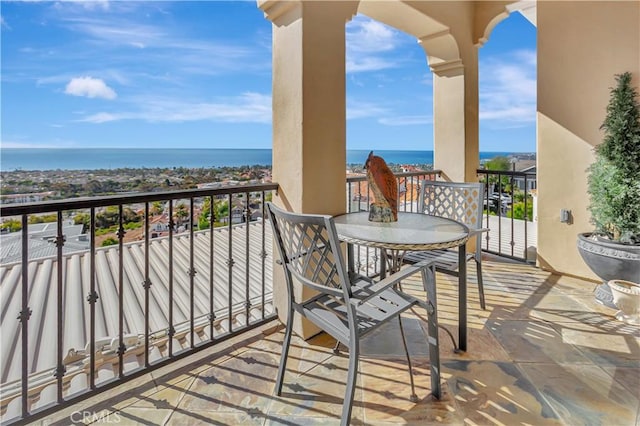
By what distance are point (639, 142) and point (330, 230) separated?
2.98 meters

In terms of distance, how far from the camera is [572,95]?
3143mm

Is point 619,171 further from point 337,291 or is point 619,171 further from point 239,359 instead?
point 239,359

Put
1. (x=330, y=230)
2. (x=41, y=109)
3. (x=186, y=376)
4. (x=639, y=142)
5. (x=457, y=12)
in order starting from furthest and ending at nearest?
1. (x=41, y=109)
2. (x=457, y=12)
3. (x=639, y=142)
4. (x=186, y=376)
5. (x=330, y=230)

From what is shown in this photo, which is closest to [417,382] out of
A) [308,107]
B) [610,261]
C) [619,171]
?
[308,107]

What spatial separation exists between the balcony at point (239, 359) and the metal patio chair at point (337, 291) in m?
0.20

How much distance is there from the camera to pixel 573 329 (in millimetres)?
2207

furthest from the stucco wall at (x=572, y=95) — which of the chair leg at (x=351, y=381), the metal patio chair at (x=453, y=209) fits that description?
the chair leg at (x=351, y=381)

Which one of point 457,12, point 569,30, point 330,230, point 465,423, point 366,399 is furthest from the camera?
point 457,12

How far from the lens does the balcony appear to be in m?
1.43

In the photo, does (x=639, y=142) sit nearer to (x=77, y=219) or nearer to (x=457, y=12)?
(x=457, y=12)

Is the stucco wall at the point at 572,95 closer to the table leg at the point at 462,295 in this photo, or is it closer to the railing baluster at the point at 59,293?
the table leg at the point at 462,295

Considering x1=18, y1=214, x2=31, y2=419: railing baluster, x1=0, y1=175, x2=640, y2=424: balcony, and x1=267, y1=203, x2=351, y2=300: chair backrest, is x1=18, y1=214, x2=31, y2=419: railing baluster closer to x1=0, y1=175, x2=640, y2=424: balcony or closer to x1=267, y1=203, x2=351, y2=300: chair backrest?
x1=0, y1=175, x2=640, y2=424: balcony

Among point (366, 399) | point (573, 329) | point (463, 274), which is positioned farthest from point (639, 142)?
point (366, 399)

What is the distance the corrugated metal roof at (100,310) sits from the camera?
5.81ft
